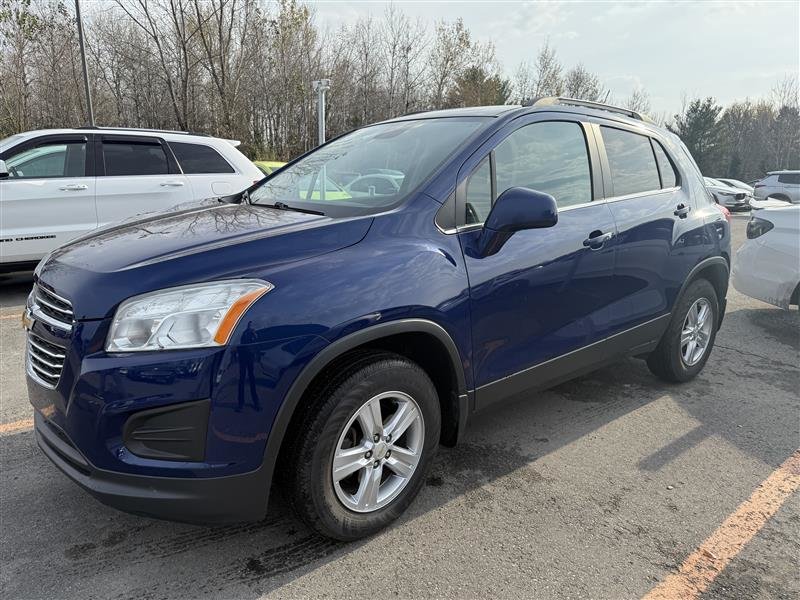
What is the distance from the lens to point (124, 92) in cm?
2409

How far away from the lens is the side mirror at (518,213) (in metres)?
2.45

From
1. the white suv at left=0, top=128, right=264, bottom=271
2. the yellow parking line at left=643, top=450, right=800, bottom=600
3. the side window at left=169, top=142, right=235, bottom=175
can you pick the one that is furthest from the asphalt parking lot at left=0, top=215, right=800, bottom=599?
the side window at left=169, top=142, right=235, bottom=175

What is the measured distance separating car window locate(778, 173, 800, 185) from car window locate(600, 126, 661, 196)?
2403cm

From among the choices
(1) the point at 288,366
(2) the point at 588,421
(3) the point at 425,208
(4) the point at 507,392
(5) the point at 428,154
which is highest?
(5) the point at 428,154

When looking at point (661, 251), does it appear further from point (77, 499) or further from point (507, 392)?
point (77, 499)

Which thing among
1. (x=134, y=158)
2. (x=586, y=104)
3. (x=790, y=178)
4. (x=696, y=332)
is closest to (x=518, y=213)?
(x=586, y=104)

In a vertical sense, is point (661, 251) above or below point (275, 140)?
below

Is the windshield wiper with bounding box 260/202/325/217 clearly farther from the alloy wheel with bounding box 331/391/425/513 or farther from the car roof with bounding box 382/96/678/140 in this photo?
the car roof with bounding box 382/96/678/140

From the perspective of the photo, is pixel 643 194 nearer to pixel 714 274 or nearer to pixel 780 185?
pixel 714 274

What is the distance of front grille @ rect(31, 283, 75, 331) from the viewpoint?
197 cm

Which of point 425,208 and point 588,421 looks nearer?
point 425,208

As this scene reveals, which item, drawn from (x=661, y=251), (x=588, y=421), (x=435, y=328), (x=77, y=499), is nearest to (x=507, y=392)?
(x=435, y=328)

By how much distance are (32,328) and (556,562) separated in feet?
7.47

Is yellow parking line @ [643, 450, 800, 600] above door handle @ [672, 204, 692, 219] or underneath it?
underneath
